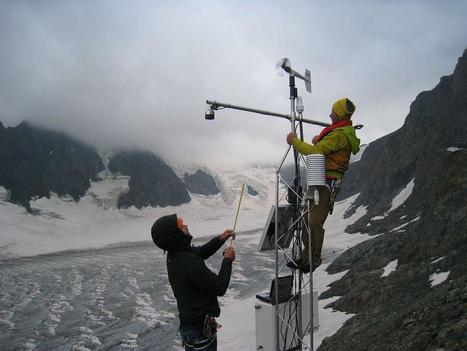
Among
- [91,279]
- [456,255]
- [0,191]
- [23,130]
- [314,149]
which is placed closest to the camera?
[314,149]

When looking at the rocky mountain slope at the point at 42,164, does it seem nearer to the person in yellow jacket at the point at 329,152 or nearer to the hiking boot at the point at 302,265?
the hiking boot at the point at 302,265

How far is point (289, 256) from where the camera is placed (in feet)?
19.6

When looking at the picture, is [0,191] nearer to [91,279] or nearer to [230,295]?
[91,279]

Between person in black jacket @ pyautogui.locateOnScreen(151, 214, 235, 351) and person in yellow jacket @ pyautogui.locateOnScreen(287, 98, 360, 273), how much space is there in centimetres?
154

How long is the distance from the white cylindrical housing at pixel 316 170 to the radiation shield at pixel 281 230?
877 mm

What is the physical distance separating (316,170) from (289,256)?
1422 mm

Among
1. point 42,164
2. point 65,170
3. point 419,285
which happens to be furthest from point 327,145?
point 42,164

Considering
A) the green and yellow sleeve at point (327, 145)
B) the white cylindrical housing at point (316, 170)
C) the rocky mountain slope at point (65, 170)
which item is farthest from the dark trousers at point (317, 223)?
the rocky mountain slope at point (65, 170)

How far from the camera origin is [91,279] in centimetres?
3953

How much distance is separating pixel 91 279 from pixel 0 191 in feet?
280

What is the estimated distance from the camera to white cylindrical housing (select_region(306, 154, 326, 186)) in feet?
17.6

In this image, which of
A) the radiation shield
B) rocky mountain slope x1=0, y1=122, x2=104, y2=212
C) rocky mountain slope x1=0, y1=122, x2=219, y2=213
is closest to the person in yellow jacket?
the radiation shield

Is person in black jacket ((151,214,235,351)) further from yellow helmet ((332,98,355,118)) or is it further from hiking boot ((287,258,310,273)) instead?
yellow helmet ((332,98,355,118))

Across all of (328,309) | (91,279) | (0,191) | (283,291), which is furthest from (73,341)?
(0,191)
